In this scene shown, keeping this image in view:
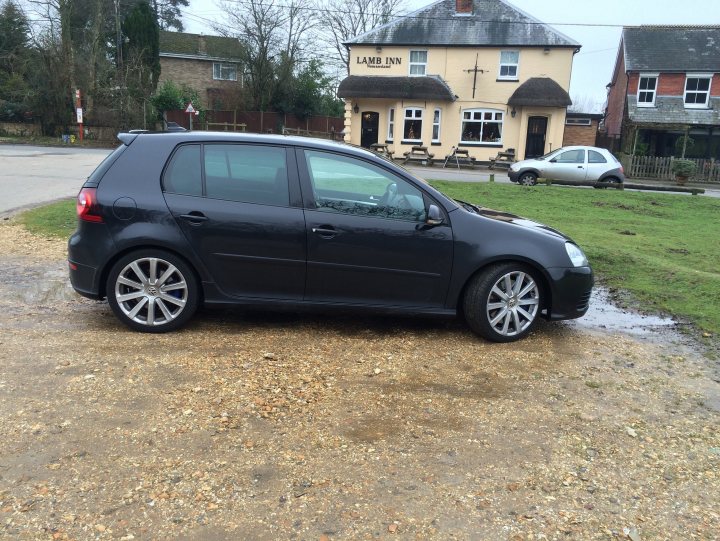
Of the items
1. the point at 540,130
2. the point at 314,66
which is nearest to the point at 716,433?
the point at 540,130

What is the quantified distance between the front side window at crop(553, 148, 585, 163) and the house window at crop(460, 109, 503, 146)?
12871 millimetres

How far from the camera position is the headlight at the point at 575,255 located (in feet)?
17.0

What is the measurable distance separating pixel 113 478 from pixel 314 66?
45.7m

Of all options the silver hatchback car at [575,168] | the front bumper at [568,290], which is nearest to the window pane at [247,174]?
the front bumper at [568,290]

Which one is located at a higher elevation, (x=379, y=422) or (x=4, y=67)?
(x=4, y=67)

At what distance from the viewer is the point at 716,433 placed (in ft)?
12.1

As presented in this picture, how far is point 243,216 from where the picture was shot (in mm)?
4871

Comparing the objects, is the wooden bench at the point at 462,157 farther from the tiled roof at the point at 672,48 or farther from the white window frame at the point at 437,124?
the tiled roof at the point at 672,48

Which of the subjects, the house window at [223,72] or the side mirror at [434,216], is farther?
the house window at [223,72]

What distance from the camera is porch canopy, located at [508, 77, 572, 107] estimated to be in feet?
102

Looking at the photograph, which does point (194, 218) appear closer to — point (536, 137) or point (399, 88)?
point (399, 88)

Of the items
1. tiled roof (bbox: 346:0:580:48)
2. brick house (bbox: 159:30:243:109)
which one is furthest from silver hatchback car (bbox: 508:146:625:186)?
brick house (bbox: 159:30:243:109)

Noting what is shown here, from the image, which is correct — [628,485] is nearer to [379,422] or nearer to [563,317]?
[379,422]

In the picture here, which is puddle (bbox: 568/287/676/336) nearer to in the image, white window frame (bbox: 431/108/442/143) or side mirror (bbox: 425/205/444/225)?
side mirror (bbox: 425/205/444/225)
